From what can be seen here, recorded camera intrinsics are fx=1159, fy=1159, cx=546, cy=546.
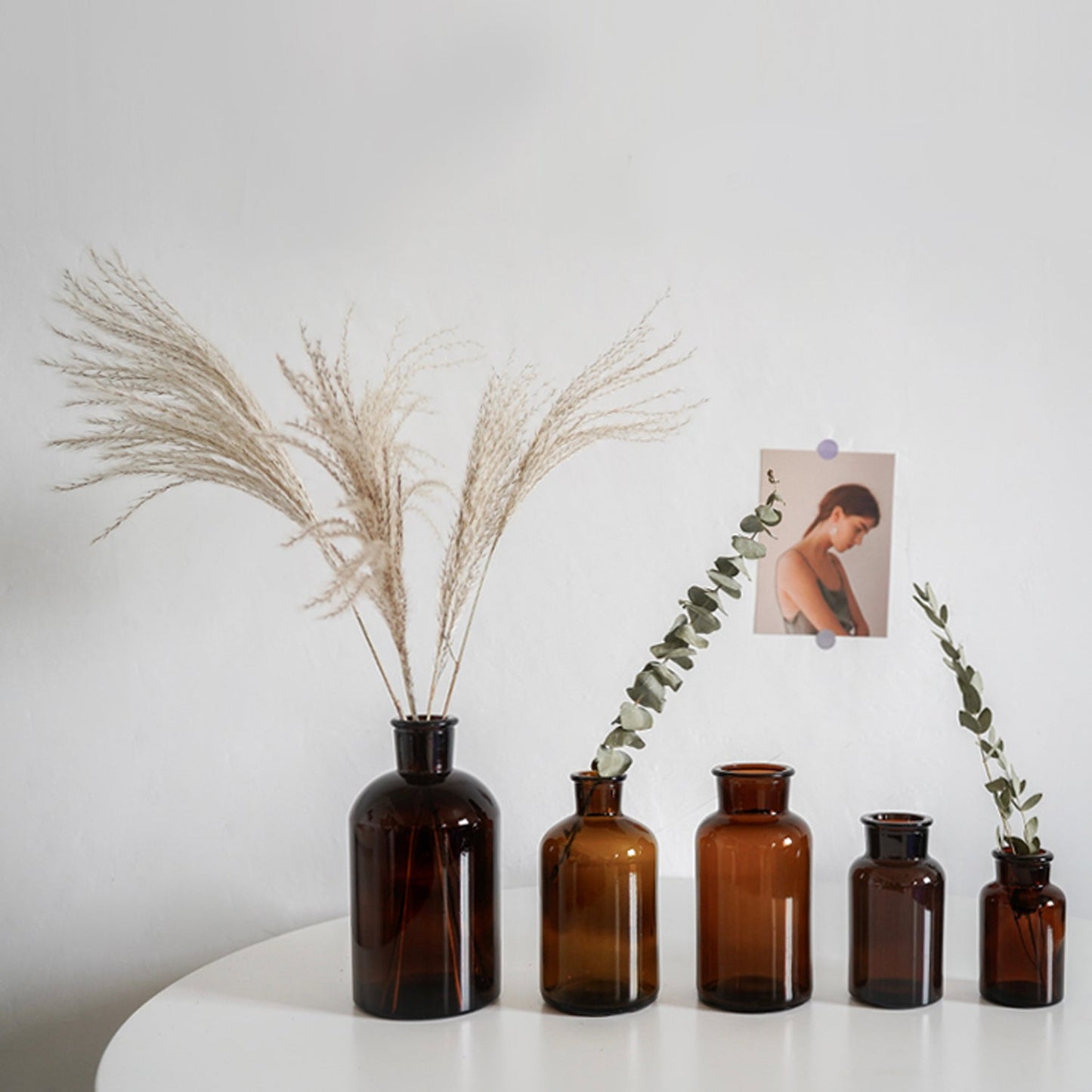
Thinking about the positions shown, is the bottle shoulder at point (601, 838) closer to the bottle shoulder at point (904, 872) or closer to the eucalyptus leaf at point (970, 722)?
the bottle shoulder at point (904, 872)

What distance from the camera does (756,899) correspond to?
107 centimetres

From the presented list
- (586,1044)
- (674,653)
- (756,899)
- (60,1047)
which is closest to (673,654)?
(674,653)

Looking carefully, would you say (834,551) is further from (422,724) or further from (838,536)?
(422,724)

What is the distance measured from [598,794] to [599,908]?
0.10 meters

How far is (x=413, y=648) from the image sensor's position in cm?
153

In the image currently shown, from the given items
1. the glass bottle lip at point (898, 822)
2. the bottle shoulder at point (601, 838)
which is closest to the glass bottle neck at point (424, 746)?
the bottle shoulder at point (601, 838)

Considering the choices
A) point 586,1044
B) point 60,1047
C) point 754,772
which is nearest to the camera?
point 586,1044

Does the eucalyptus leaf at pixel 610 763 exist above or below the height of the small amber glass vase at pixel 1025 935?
above

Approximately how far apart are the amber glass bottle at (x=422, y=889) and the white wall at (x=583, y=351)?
0.45 metres

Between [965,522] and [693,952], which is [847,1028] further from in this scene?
[965,522]

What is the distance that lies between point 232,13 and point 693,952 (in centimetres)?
131

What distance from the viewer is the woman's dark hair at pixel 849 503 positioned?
1.54 m

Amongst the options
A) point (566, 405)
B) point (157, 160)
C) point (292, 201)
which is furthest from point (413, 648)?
point (157, 160)

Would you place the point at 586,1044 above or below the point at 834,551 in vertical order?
below
